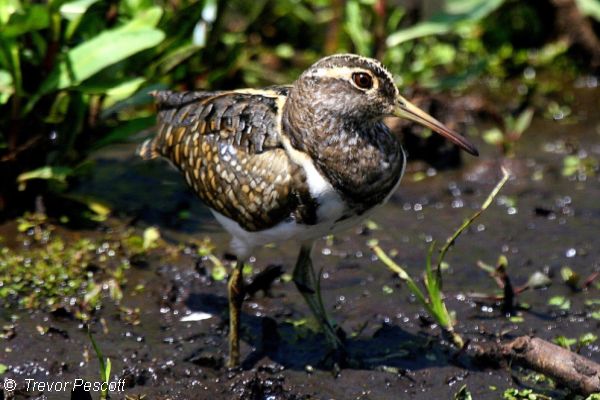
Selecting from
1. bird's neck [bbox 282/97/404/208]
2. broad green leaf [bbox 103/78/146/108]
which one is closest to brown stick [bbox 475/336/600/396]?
bird's neck [bbox 282/97/404/208]

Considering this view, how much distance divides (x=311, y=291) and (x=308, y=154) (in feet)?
3.06

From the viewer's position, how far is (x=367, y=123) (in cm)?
477

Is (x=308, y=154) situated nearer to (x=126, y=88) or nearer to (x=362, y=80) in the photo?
(x=362, y=80)

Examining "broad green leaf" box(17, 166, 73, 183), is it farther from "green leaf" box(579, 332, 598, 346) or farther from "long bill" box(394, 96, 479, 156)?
"green leaf" box(579, 332, 598, 346)

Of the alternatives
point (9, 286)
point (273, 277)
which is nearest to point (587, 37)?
point (273, 277)

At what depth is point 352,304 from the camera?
568 centimetres

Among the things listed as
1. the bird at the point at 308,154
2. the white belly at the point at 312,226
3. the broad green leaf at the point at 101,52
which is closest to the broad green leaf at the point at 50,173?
the broad green leaf at the point at 101,52

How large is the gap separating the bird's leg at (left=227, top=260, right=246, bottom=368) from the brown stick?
1.29m

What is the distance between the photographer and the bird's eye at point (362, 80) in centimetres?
468

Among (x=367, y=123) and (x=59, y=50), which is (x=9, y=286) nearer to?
(x=59, y=50)

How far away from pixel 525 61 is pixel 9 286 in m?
4.81

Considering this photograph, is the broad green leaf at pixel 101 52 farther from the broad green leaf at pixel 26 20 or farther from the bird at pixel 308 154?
the bird at pixel 308 154

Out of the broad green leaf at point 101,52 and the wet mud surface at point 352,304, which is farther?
the broad green leaf at point 101,52

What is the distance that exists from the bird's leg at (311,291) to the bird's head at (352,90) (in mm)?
868
